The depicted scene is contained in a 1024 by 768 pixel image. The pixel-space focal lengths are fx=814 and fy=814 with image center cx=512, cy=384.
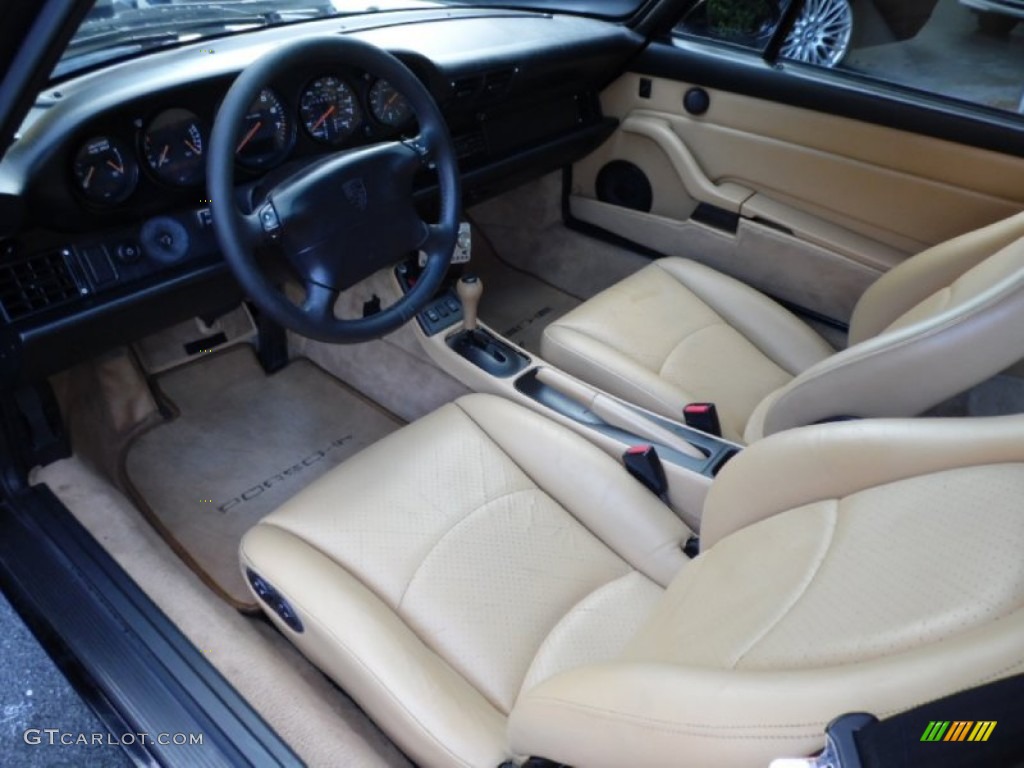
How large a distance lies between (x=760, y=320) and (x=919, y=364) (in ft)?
2.41

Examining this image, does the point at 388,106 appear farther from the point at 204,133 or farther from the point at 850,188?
the point at 850,188

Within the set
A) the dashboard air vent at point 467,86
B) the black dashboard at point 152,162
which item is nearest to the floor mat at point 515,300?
the black dashboard at point 152,162

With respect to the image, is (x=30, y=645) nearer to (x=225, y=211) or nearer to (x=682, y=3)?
(x=225, y=211)

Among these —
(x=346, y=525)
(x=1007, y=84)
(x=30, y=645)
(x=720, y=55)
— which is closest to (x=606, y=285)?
(x=720, y=55)

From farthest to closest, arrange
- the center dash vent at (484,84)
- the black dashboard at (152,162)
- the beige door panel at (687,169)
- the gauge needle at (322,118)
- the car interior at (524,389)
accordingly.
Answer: the beige door panel at (687,169)
the center dash vent at (484,84)
the gauge needle at (322,118)
the black dashboard at (152,162)
the car interior at (524,389)

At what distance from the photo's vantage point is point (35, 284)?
1.26 m

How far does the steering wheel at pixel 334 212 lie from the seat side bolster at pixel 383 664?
37 cm

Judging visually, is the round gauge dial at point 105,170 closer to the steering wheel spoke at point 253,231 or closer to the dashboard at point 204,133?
the dashboard at point 204,133

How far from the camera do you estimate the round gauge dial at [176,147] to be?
1.31m

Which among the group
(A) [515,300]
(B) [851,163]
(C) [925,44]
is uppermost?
(C) [925,44]

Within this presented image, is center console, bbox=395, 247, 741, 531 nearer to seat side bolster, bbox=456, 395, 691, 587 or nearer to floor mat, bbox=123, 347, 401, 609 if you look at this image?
seat side bolster, bbox=456, 395, 691, 587

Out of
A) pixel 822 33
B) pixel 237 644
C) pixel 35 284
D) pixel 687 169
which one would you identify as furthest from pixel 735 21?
pixel 237 644

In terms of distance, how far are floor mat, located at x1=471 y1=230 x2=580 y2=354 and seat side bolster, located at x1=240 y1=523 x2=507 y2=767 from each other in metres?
1.28

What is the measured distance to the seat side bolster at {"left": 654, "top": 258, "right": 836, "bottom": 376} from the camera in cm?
187
